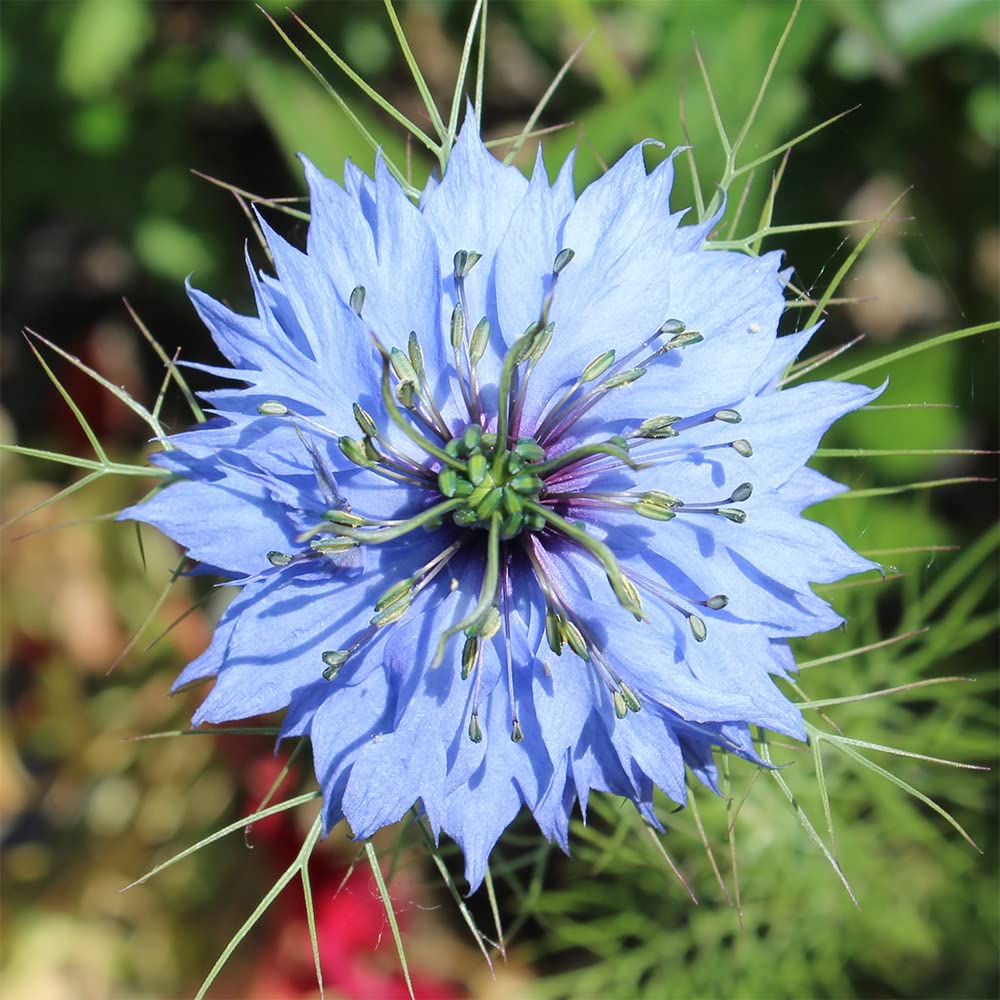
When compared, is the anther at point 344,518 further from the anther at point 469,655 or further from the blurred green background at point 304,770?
the blurred green background at point 304,770

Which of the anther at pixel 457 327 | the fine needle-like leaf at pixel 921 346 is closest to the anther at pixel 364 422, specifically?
the anther at pixel 457 327

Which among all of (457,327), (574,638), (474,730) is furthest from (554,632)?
(457,327)

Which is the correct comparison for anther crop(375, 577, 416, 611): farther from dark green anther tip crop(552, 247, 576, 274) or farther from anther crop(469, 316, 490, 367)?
dark green anther tip crop(552, 247, 576, 274)

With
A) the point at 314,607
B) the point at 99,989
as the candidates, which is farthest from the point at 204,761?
the point at 314,607

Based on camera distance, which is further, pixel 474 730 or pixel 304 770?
pixel 304 770

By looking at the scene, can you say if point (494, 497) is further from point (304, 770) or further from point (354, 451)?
point (304, 770)

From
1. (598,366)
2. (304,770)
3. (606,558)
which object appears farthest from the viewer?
(304,770)
